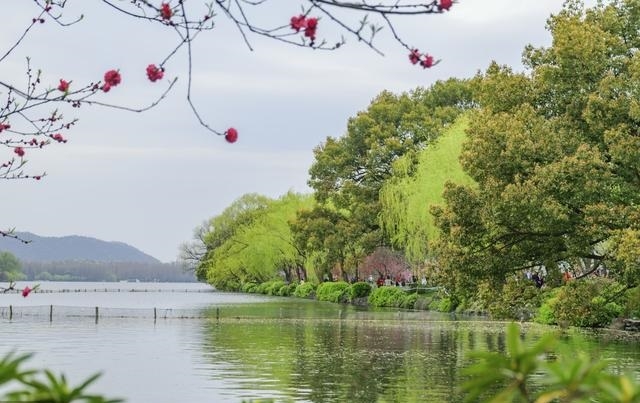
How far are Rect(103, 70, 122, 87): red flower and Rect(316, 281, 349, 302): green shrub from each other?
57.2m

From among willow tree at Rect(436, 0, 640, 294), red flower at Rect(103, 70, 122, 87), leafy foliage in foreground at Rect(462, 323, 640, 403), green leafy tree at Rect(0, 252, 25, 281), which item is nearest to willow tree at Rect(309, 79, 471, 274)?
willow tree at Rect(436, 0, 640, 294)

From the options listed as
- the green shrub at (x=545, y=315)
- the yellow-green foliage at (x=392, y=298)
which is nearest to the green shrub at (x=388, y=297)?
the yellow-green foliage at (x=392, y=298)

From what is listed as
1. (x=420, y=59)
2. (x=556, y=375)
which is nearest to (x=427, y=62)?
(x=420, y=59)

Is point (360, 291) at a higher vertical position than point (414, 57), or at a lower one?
lower

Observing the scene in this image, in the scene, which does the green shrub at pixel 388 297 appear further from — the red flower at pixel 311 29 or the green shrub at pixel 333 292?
the red flower at pixel 311 29

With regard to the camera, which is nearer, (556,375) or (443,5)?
(556,375)

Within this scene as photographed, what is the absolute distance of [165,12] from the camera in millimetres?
5449

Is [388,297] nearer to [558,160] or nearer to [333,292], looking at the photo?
[333,292]

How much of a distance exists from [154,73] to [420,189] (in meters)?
45.6

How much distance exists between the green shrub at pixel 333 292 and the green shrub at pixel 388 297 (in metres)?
6.17

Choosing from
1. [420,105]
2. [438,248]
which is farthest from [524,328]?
[420,105]

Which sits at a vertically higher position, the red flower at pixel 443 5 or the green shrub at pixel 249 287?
the red flower at pixel 443 5

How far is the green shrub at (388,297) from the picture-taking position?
55116 mm

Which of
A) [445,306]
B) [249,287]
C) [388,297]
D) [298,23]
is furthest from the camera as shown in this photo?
[249,287]
